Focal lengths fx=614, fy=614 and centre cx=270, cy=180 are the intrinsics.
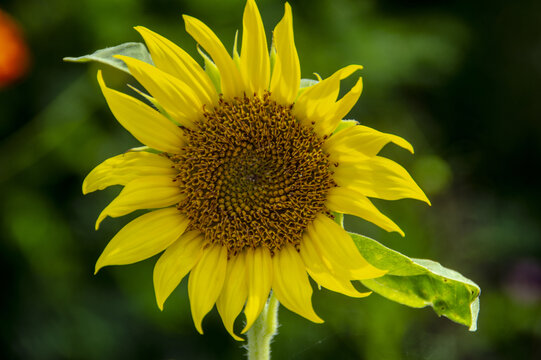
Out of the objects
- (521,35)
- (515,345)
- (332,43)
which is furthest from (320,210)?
(521,35)

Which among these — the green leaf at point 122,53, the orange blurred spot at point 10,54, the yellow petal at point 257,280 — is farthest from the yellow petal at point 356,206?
the orange blurred spot at point 10,54

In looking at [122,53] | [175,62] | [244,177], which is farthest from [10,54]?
[244,177]

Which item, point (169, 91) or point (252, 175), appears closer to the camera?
point (169, 91)

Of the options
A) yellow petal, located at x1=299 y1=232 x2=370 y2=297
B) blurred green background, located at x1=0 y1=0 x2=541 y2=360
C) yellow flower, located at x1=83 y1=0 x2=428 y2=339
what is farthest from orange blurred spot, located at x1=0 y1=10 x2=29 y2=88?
yellow petal, located at x1=299 y1=232 x2=370 y2=297

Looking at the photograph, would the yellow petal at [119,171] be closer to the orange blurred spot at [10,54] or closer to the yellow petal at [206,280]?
the yellow petal at [206,280]

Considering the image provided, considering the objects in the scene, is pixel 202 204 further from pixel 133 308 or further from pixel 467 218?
pixel 467 218

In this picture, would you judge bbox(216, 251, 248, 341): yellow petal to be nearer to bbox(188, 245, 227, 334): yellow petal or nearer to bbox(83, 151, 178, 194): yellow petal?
bbox(188, 245, 227, 334): yellow petal

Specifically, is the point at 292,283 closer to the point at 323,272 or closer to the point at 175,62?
the point at 323,272
